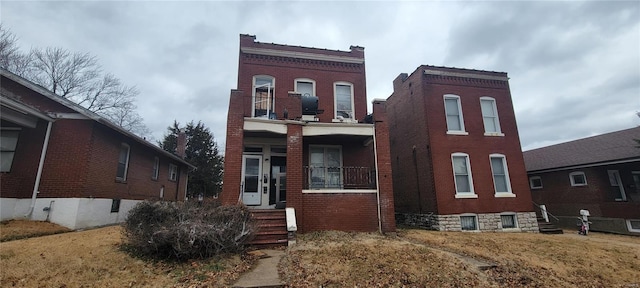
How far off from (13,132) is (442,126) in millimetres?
17050

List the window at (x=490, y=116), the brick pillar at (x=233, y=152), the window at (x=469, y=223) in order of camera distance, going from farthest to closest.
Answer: the window at (x=490, y=116) < the window at (x=469, y=223) < the brick pillar at (x=233, y=152)

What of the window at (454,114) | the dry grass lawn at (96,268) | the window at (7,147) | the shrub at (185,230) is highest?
the window at (454,114)

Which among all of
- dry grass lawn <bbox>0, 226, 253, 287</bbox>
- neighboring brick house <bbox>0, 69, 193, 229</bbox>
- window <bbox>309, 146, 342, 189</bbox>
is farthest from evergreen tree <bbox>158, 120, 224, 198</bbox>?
dry grass lawn <bbox>0, 226, 253, 287</bbox>

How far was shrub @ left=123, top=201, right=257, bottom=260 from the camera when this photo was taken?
5883 mm

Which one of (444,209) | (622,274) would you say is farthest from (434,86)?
(622,274)

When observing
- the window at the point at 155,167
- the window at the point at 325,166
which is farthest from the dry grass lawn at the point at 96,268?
the window at the point at 155,167

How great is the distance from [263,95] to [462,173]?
9.95 metres

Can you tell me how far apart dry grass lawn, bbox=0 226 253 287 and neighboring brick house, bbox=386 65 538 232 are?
973 centimetres

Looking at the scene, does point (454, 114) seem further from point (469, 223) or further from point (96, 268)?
point (96, 268)

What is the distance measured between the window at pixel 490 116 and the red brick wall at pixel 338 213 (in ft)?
27.5

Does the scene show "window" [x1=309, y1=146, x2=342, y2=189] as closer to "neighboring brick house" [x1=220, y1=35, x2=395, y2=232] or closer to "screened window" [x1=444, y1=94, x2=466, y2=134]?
"neighboring brick house" [x1=220, y1=35, x2=395, y2=232]

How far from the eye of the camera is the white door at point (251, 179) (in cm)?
1116

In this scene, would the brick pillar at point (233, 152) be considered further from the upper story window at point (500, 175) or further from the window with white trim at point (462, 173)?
the upper story window at point (500, 175)

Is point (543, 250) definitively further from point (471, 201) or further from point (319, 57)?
point (319, 57)
